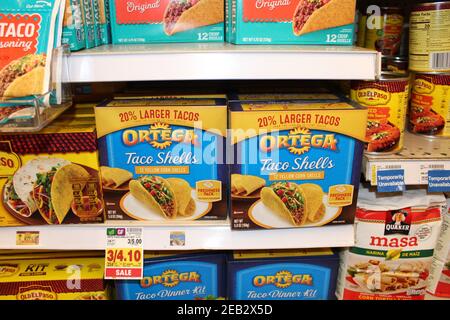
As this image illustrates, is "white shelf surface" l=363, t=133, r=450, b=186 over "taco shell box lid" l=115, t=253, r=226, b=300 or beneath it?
over

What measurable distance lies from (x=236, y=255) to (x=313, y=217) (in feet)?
1.00

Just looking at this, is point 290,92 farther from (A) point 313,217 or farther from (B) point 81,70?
(B) point 81,70

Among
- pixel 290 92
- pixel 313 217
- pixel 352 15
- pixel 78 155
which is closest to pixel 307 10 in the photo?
pixel 352 15

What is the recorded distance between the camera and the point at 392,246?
1.21m

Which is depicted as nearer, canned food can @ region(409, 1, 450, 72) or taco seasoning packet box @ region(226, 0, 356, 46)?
taco seasoning packet box @ region(226, 0, 356, 46)

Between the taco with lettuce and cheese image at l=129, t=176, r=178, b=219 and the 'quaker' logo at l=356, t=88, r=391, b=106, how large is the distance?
0.61 meters

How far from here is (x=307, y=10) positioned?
1036mm

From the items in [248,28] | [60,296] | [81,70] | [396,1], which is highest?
[396,1]

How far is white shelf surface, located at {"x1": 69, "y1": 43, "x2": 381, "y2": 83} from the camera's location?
37.2 inches

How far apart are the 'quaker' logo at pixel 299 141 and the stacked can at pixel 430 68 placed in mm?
519

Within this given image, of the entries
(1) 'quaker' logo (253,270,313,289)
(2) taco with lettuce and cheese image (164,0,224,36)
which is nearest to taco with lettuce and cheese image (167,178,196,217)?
(1) 'quaker' logo (253,270,313,289)

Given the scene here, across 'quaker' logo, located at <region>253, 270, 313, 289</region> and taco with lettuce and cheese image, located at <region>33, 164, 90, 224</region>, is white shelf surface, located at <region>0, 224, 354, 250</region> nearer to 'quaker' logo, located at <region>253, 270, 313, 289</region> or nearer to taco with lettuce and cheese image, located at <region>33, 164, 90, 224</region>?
taco with lettuce and cheese image, located at <region>33, 164, 90, 224</region>

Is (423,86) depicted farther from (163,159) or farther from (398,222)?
(163,159)

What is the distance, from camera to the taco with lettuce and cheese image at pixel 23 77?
0.91m
